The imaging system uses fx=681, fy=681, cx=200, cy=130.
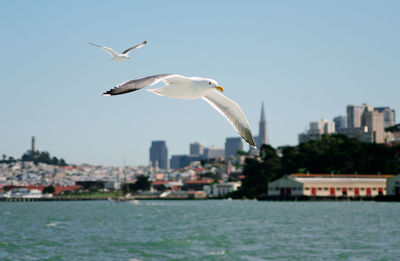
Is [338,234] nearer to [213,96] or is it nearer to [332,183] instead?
[213,96]

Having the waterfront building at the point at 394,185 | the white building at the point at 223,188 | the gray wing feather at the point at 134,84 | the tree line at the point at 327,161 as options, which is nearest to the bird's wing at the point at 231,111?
the gray wing feather at the point at 134,84

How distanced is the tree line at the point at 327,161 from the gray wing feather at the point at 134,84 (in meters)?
131

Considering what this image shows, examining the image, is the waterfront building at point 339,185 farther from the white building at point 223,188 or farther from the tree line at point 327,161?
the white building at point 223,188

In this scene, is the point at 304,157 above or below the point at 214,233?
above

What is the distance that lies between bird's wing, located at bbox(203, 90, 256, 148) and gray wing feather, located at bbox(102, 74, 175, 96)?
201 cm

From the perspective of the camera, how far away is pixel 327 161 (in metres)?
137

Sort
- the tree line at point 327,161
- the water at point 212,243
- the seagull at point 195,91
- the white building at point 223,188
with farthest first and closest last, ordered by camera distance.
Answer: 1. the white building at point 223,188
2. the tree line at point 327,161
3. the water at point 212,243
4. the seagull at point 195,91

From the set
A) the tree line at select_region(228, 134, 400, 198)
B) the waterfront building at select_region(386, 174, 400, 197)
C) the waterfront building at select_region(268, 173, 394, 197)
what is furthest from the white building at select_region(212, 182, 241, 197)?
the waterfront building at select_region(386, 174, 400, 197)

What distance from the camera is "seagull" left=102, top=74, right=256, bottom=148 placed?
7230 millimetres

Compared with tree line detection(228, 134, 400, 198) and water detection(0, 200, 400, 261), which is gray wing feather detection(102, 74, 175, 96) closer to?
water detection(0, 200, 400, 261)

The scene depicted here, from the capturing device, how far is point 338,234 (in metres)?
47.6

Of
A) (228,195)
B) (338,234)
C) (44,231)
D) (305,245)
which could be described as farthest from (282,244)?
(228,195)

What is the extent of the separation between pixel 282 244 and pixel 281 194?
322ft

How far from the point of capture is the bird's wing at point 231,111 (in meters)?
9.46
